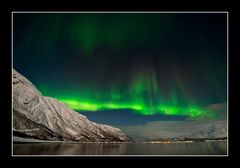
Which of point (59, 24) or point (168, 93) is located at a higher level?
point (59, 24)

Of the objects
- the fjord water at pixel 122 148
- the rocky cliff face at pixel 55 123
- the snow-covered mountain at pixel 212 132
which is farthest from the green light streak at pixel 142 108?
the fjord water at pixel 122 148

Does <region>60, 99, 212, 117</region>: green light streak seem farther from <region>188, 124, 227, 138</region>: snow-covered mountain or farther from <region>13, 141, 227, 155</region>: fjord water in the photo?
<region>13, 141, 227, 155</region>: fjord water

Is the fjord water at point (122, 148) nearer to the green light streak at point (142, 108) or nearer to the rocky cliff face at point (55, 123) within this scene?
the rocky cliff face at point (55, 123)

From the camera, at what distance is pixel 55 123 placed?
23.7ft

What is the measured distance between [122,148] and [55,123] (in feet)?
4.36

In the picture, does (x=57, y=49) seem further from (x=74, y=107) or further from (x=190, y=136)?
(x=190, y=136)

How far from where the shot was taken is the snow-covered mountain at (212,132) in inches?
275

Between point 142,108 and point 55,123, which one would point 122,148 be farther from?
point 55,123

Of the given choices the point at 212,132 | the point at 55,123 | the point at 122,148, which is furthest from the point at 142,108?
the point at 55,123

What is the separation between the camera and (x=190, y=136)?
7.26 meters

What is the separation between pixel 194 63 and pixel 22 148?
3.52m

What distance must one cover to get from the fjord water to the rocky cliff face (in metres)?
0.16
